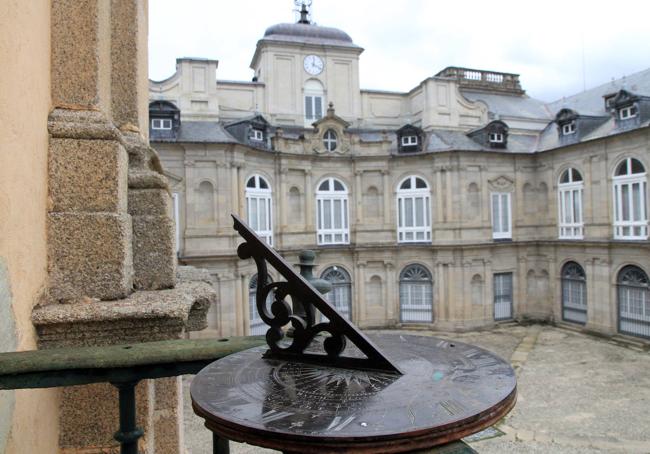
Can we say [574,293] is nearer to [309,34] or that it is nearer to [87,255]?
[309,34]

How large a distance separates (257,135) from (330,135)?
4.09 meters

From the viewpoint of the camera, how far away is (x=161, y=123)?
21.2 meters

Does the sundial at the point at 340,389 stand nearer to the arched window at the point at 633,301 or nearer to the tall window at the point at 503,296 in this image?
the arched window at the point at 633,301

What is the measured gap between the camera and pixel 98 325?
3512 millimetres

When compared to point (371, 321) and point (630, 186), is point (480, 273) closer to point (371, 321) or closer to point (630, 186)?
point (371, 321)

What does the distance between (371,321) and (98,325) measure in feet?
77.5

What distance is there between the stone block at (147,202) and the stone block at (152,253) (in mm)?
52

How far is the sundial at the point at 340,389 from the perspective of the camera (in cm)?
208

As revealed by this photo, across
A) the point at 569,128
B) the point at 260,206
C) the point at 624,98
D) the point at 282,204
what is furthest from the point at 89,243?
the point at 569,128

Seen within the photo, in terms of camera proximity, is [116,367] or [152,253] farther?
[152,253]

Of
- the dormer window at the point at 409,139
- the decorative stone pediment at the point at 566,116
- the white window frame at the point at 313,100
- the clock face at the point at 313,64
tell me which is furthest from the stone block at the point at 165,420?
the decorative stone pediment at the point at 566,116

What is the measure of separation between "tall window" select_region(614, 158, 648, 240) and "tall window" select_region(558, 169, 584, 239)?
2.05 m

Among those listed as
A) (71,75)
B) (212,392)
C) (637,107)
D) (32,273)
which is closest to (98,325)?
(32,273)

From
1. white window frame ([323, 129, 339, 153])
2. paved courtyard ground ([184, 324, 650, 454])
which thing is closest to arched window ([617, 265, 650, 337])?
paved courtyard ground ([184, 324, 650, 454])
